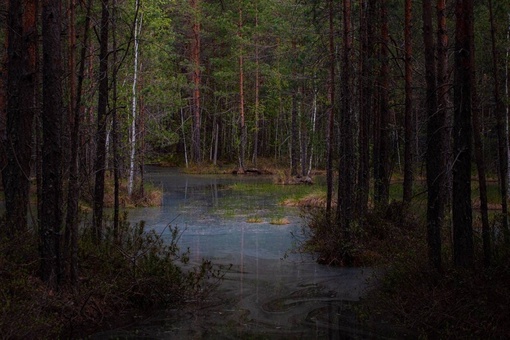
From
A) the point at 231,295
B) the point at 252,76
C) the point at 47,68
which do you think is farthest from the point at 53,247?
the point at 252,76

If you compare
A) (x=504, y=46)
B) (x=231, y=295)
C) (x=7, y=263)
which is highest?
(x=504, y=46)

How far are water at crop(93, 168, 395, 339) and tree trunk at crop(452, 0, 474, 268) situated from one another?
5.51 ft

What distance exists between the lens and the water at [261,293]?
7574 mm

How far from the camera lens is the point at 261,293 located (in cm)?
969

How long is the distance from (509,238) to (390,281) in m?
1.96

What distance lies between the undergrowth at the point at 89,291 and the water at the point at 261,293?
353 millimetres

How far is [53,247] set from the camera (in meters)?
7.71

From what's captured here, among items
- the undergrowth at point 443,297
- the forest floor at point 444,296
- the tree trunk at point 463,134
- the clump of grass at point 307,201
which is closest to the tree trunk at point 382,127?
the undergrowth at point 443,297

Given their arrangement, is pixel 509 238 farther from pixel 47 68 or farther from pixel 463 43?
pixel 47 68

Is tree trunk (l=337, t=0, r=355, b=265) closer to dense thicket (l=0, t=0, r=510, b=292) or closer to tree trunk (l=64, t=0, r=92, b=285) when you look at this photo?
dense thicket (l=0, t=0, r=510, b=292)

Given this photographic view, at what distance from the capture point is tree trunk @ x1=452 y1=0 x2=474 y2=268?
7742 millimetres

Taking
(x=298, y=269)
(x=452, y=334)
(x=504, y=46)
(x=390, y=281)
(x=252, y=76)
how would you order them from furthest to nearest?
1. (x=252, y=76)
2. (x=504, y=46)
3. (x=298, y=269)
4. (x=390, y=281)
5. (x=452, y=334)

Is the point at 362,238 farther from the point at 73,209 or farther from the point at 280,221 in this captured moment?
the point at 73,209

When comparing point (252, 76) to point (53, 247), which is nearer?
point (53, 247)
